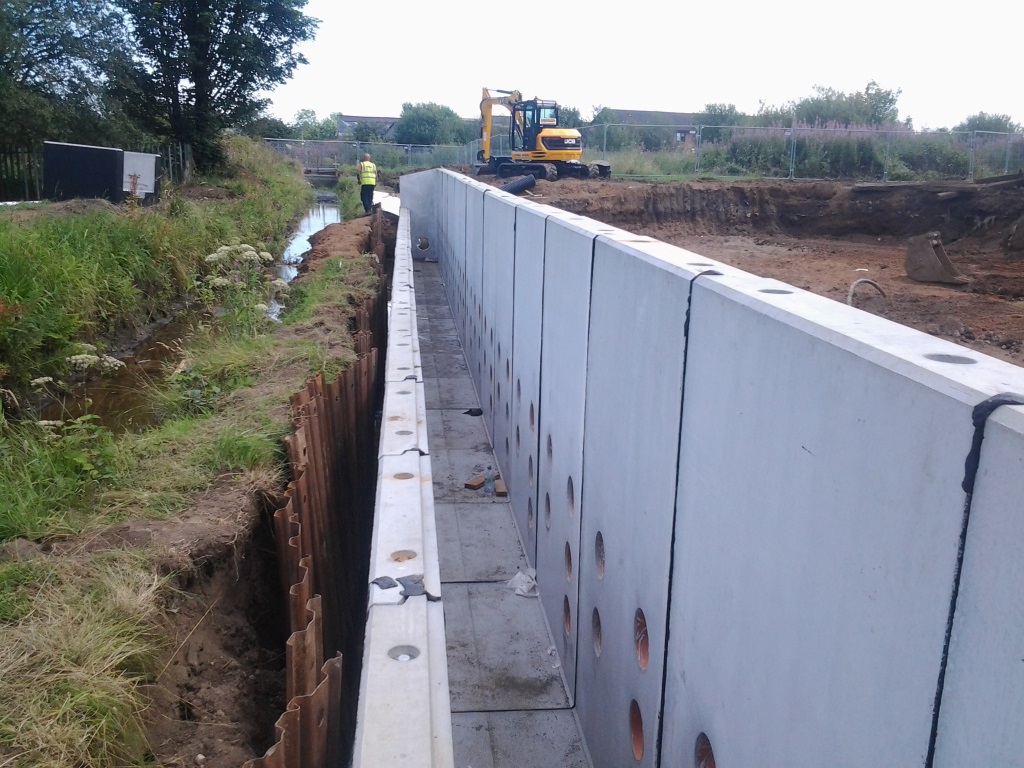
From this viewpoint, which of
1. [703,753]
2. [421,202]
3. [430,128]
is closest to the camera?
[703,753]

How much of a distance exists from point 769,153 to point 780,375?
123ft

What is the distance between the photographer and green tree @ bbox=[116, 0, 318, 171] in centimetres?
3438

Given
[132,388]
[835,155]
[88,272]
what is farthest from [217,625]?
[835,155]

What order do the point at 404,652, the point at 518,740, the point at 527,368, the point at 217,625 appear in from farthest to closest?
the point at 527,368, the point at 518,740, the point at 217,625, the point at 404,652

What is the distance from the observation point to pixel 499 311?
7219 millimetres

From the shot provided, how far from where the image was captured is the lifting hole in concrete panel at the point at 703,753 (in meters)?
2.43

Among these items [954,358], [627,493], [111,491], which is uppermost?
[954,358]

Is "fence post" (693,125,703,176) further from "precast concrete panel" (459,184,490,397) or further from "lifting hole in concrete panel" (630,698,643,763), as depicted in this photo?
"lifting hole in concrete panel" (630,698,643,763)

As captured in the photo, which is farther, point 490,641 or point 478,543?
point 478,543

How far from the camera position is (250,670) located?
3.46 meters

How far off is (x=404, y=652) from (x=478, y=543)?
3.34 m

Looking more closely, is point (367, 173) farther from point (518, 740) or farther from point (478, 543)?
point (518, 740)

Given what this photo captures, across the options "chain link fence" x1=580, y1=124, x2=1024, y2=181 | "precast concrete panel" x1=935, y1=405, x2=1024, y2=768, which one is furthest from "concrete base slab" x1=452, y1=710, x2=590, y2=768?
"chain link fence" x1=580, y1=124, x2=1024, y2=181

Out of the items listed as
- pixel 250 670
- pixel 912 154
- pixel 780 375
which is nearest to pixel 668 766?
pixel 780 375
